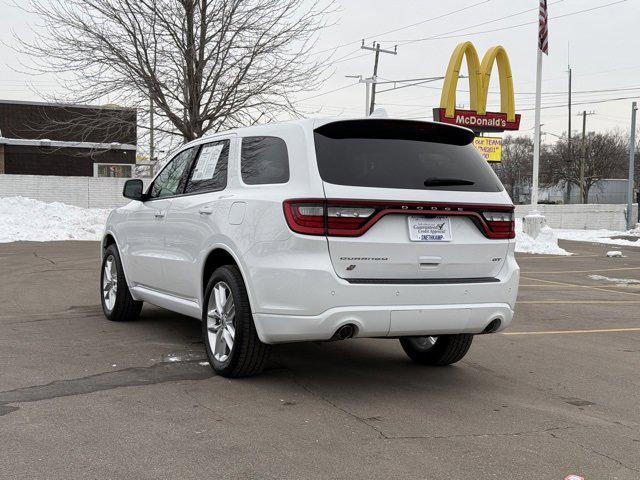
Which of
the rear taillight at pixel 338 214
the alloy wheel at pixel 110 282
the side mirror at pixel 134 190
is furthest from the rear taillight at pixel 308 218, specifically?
the alloy wheel at pixel 110 282

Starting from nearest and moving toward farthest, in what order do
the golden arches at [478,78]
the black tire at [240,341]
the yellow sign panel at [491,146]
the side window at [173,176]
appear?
the black tire at [240,341] → the side window at [173,176] → the golden arches at [478,78] → the yellow sign panel at [491,146]

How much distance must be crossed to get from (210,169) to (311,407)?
7.58 ft

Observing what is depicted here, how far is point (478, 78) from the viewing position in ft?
91.9

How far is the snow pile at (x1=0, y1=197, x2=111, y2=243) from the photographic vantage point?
72.9 feet

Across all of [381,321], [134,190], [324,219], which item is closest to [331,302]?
[381,321]

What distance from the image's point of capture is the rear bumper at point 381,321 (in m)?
4.69

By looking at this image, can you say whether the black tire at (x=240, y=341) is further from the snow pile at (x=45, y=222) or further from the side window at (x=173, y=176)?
the snow pile at (x=45, y=222)

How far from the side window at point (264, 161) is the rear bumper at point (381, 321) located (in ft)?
3.25

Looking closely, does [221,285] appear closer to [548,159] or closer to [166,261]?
[166,261]

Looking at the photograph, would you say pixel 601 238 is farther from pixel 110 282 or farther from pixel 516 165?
pixel 516 165

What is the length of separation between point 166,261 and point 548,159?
7485 cm

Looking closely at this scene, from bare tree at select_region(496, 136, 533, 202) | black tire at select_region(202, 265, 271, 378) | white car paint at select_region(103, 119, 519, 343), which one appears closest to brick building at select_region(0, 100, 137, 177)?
black tire at select_region(202, 265, 271, 378)

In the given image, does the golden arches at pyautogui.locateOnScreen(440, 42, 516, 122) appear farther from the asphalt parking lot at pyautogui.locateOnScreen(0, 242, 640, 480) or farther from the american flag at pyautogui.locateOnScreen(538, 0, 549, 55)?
the asphalt parking lot at pyautogui.locateOnScreen(0, 242, 640, 480)

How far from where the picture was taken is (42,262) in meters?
14.8
